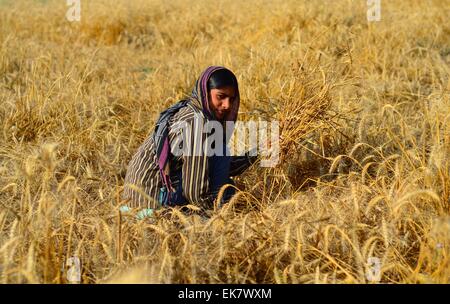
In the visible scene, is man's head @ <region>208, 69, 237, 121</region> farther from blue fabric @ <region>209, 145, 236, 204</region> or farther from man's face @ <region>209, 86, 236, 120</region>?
blue fabric @ <region>209, 145, 236, 204</region>

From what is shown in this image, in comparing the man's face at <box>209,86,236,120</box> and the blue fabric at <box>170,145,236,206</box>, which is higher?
the man's face at <box>209,86,236,120</box>

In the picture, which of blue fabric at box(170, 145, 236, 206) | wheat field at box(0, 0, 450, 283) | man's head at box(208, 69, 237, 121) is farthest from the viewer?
blue fabric at box(170, 145, 236, 206)

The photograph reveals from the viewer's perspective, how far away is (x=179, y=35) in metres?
6.21

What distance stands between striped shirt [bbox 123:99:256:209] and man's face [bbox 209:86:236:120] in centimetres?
6

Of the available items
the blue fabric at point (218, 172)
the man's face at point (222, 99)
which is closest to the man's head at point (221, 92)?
the man's face at point (222, 99)

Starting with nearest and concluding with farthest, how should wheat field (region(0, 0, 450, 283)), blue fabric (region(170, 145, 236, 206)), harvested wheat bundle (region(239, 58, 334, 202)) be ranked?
wheat field (region(0, 0, 450, 283)) < blue fabric (region(170, 145, 236, 206)) < harvested wheat bundle (region(239, 58, 334, 202))

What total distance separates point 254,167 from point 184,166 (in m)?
0.57

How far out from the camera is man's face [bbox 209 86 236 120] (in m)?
2.30

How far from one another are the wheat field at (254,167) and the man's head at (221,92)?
371 mm

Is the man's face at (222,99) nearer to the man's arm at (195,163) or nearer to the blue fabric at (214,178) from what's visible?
the man's arm at (195,163)

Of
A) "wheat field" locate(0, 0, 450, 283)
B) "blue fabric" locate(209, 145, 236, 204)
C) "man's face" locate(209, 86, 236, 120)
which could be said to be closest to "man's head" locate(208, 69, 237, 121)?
"man's face" locate(209, 86, 236, 120)

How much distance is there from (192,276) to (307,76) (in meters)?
1.46

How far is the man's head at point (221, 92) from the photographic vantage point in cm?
228

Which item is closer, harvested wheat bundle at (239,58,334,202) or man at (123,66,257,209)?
man at (123,66,257,209)
